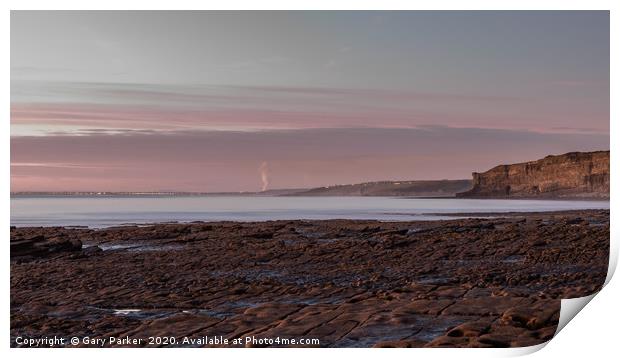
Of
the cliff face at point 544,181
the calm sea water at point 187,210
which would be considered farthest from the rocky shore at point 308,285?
the cliff face at point 544,181

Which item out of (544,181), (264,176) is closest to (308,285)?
(264,176)

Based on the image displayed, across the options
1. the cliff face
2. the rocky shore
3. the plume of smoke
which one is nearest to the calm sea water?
the rocky shore

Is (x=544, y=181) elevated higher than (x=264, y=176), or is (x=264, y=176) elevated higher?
(x=264, y=176)

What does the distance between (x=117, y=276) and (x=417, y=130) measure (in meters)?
6.83

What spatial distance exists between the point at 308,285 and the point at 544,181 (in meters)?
32.6

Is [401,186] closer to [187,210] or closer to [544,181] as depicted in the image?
[187,210]

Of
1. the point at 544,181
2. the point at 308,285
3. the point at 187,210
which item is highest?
the point at 544,181

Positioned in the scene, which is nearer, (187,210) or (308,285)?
(308,285)

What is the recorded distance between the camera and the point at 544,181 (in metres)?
41.4

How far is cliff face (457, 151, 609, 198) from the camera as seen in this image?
26.7 m

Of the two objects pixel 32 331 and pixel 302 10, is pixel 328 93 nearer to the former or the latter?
pixel 302 10

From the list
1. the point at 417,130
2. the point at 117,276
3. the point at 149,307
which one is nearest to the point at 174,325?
the point at 149,307

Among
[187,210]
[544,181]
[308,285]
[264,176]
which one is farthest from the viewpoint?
[544,181]

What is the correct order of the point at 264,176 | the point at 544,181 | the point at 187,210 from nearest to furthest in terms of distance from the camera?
the point at 264,176 → the point at 187,210 → the point at 544,181
